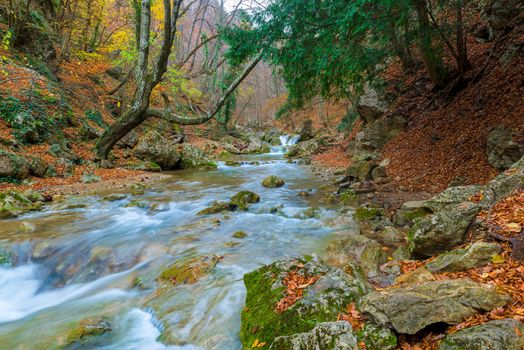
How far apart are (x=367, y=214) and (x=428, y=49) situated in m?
5.62

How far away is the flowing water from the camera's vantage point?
11.8 ft

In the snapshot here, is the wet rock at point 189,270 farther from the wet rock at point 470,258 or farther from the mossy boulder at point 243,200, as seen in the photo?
the mossy boulder at point 243,200

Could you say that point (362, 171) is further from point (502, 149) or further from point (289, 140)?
point (289, 140)

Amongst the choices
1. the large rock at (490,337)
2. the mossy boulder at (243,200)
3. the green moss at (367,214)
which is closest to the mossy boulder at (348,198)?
the green moss at (367,214)

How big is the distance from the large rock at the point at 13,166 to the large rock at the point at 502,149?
12033mm

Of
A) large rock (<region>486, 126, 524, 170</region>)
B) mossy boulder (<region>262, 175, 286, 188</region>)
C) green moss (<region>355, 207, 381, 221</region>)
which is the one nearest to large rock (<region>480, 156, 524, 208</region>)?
large rock (<region>486, 126, 524, 170</region>)

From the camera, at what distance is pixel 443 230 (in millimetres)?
3822

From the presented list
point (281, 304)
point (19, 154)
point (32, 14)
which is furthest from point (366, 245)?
point (32, 14)

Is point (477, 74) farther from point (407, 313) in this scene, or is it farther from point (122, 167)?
point (122, 167)

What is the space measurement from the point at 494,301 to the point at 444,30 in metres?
9.06

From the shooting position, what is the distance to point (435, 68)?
977 centimetres

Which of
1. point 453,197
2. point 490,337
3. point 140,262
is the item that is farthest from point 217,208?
point 490,337

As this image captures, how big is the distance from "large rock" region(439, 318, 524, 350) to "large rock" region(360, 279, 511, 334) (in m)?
0.17

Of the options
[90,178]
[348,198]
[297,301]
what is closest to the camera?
[297,301]
